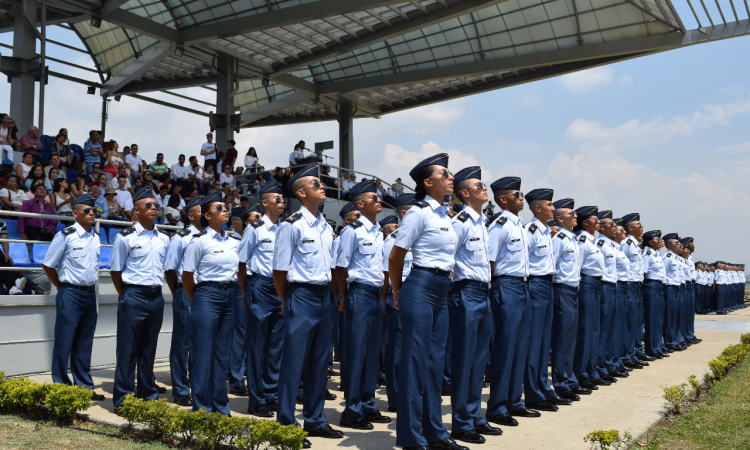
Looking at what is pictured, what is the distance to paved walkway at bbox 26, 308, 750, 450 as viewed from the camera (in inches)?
184

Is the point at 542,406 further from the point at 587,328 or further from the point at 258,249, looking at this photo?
the point at 258,249

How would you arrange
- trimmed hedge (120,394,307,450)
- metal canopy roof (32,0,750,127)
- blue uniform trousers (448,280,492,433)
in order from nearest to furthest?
trimmed hedge (120,394,307,450)
blue uniform trousers (448,280,492,433)
metal canopy roof (32,0,750,127)

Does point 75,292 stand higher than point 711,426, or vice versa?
point 75,292

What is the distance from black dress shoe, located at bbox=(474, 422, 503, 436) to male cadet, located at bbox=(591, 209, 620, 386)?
2.91m

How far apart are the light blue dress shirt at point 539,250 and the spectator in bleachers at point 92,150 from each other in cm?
1099

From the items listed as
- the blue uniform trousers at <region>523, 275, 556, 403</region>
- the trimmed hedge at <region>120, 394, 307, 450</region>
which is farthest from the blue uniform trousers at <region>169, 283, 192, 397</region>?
the blue uniform trousers at <region>523, 275, 556, 403</region>

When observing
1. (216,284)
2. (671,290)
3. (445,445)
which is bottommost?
(445,445)

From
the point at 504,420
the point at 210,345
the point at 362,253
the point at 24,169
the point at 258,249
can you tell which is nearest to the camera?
the point at 210,345

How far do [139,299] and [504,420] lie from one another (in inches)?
137

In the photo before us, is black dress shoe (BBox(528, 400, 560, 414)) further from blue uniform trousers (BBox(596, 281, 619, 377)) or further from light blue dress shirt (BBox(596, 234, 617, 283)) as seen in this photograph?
light blue dress shirt (BBox(596, 234, 617, 283))

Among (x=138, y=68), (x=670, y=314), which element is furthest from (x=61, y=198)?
(x=138, y=68)

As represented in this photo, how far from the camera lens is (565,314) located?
6.61m

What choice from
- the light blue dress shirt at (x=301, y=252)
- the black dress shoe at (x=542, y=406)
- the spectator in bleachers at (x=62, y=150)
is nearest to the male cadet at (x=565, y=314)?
the black dress shoe at (x=542, y=406)

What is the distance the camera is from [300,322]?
455 centimetres
